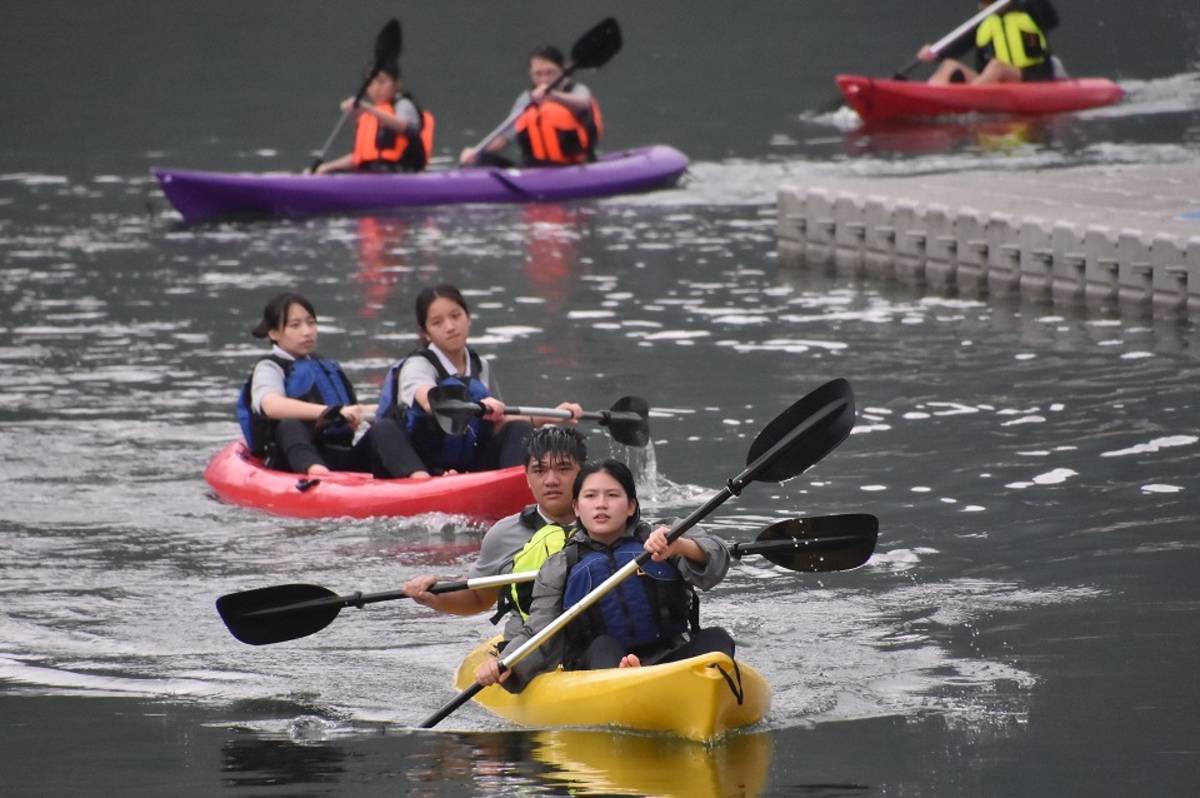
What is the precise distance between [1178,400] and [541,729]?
5.08 metres

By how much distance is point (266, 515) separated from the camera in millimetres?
9391

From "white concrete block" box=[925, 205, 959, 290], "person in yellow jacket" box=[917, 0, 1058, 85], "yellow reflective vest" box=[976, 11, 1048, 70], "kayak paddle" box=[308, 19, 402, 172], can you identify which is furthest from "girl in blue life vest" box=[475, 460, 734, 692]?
"yellow reflective vest" box=[976, 11, 1048, 70]

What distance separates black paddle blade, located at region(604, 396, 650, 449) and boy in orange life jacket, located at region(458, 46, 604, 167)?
29.4 ft

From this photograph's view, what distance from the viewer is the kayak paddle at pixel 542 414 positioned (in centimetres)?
888

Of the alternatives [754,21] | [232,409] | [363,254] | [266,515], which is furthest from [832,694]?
[754,21]

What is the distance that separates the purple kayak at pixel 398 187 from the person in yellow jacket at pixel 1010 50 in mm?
4350

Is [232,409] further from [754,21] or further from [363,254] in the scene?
[754,21]

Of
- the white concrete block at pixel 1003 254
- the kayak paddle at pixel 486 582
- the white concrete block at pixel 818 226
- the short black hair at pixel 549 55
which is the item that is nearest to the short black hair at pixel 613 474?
the kayak paddle at pixel 486 582

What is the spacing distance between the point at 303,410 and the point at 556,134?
362 inches

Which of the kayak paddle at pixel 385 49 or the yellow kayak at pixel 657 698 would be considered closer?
the yellow kayak at pixel 657 698

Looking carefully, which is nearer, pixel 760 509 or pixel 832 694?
pixel 832 694

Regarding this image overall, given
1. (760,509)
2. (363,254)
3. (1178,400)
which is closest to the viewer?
(760,509)

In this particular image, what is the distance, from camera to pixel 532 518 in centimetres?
694

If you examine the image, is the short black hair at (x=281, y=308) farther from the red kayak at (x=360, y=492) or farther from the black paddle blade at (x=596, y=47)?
the black paddle blade at (x=596, y=47)
